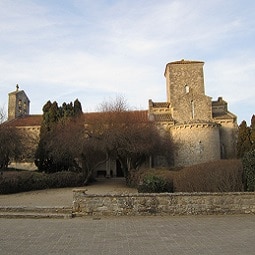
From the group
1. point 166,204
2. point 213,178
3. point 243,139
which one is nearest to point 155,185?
point 166,204

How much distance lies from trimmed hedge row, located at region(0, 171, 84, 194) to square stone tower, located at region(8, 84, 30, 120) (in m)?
22.0

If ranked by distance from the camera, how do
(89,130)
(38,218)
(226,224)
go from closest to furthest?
(226,224)
(38,218)
(89,130)

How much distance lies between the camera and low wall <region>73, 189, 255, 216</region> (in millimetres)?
11023

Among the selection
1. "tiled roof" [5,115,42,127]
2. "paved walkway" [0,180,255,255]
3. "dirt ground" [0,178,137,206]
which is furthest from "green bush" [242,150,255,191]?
"tiled roof" [5,115,42,127]

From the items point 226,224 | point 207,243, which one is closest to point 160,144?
point 226,224

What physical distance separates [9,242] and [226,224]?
6.35m

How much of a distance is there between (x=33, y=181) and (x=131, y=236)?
15572 millimetres

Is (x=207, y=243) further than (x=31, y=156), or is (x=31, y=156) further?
(x=31, y=156)

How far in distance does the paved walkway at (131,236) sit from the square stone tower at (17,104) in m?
34.4

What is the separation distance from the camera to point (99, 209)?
1108 cm

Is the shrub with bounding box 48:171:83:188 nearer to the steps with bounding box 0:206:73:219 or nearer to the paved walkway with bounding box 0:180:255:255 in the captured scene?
the steps with bounding box 0:206:73:219

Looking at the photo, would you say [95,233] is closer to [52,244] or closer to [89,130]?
[52,244]

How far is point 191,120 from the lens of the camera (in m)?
31.8

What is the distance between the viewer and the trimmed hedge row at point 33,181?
20.0 m
